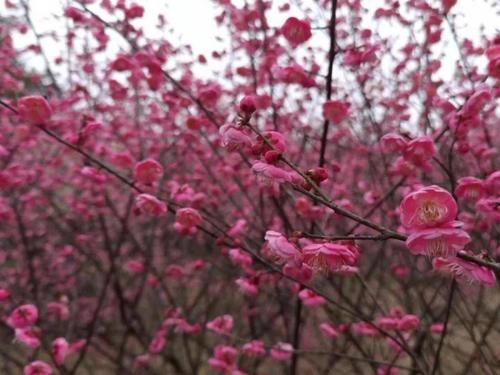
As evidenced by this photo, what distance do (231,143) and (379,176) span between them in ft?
9.42

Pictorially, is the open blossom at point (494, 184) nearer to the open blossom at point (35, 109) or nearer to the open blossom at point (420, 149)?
the open blossom at point (420, 149)

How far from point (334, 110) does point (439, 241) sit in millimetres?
1309

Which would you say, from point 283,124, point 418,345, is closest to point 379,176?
point 283,124

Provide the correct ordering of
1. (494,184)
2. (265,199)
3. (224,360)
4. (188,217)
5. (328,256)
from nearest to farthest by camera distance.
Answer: (328,256) → (494,184) → (188,217) → (224,360) → (265,199)

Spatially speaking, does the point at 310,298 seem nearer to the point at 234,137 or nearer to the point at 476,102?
the point at 476,102

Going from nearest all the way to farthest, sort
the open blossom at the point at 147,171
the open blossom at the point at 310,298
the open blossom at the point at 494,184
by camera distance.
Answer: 1. the open blossom at the point at 494,184
2. the open blossom at the point at 147,171
3. the open blossom at the point at 310,298

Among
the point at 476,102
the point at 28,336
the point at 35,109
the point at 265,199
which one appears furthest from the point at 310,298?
the point at 265,199

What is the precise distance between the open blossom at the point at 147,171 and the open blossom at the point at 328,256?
1107 millimetres

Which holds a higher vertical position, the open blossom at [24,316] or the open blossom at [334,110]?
the open blossom at [334,110]

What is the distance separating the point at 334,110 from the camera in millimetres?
2328

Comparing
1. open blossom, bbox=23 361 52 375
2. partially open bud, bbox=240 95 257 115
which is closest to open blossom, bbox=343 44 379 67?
partially open bud, bbox=240 95 257 115

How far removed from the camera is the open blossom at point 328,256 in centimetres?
125

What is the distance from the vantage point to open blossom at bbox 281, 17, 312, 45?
2.09 m

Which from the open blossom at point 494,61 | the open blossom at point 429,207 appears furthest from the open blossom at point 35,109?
the open blossom at point 494,61
